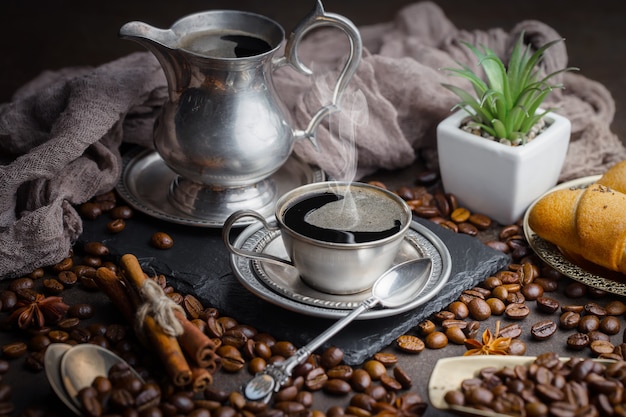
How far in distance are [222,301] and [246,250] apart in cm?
13

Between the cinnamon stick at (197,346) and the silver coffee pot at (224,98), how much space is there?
556 mm

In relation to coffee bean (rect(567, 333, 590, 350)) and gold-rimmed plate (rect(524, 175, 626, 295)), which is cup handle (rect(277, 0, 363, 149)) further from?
coffee bean (rect(567, 333, 590, 350))

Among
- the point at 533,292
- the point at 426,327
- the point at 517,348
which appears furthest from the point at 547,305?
the point at 426,327

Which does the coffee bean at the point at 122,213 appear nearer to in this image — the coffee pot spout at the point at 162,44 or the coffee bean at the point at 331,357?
the coffee pot spout at the point at 162,44

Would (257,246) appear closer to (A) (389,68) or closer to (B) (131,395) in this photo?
(B) (131,395)

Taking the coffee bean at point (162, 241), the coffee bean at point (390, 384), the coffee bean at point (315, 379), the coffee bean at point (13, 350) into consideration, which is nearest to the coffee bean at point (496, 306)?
the coffee bean at point (390, 384)

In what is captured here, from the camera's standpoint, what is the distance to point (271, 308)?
1.84 metres

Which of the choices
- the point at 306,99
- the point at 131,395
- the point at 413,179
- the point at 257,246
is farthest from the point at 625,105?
the point at 131,395

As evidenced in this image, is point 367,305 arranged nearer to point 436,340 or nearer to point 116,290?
point 436,340

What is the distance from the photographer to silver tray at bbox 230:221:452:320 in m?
1.71

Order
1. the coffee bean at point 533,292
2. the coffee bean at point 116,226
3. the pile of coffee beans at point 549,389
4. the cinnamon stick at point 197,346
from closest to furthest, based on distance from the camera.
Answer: the pile of coffee beans at point 549,389 → the cinnamon stick at point 197,346 → the coffee bean at point 533,292 → the coffee bean at point 116,226

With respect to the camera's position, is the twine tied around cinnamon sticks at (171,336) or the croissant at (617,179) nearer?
the twine tied around cinnamon sticks at (171,336)

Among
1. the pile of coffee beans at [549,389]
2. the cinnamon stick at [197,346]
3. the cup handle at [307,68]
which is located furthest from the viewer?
the cup handle at [307,68]

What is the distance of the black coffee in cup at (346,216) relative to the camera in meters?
1.74
